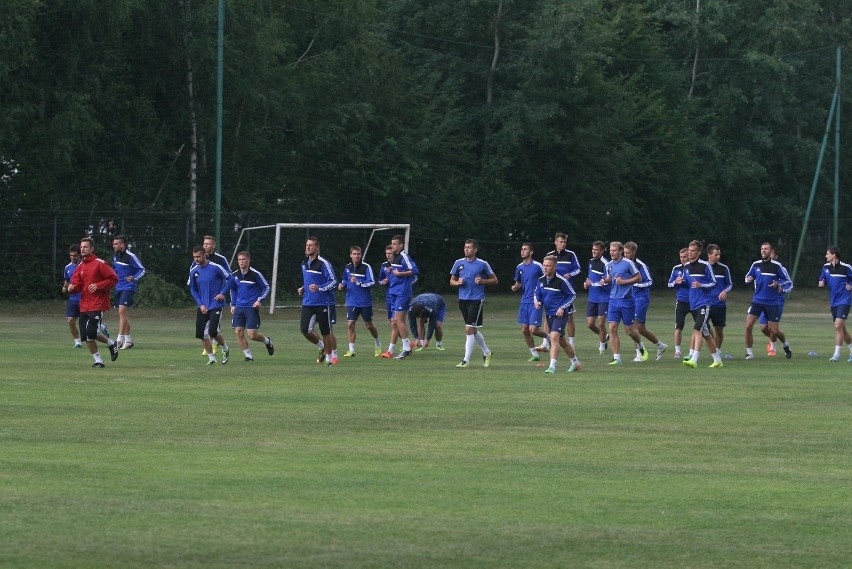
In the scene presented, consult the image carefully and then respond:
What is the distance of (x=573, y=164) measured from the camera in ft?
210

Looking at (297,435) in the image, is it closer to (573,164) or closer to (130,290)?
(130,290)

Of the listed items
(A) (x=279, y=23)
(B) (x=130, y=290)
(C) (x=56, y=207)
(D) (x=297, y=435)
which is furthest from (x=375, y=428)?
(A) (x=279, y=23)

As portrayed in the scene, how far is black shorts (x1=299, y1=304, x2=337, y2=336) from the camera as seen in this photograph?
24578mm

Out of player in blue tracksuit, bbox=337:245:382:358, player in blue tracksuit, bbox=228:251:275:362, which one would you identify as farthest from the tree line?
player in blue tracksuit, bbox=228:251:275:362

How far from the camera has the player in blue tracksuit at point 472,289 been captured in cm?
2475

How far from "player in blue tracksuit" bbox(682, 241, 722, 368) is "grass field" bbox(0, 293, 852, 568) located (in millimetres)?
2203

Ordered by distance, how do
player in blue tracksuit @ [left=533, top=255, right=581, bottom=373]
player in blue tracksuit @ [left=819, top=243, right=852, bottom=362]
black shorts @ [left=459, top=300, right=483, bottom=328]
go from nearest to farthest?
player in blue tracksuit @ [left=533, top=255, right=581, bottom=373] < black shorts @ [left=459, top=300, right=483, bottom=328] < player in blue tracksuit @ [left=819, top=243, right=852, bottom=362]

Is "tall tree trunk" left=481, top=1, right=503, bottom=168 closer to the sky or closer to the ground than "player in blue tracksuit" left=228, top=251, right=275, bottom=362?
closer to the sky

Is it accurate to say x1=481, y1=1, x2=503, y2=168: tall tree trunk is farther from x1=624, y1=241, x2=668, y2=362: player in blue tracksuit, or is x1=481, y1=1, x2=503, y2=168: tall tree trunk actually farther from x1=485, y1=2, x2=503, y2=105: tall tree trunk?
x1=624, y1=241, x2=668, y2=362: player in blue tracksuit

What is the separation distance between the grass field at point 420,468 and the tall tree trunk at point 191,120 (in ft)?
93.0

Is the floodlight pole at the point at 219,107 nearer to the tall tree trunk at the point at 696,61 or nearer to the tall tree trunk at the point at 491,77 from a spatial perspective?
the tall tree trunk at the point at 491,77

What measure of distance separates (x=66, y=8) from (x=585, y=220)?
2532cm

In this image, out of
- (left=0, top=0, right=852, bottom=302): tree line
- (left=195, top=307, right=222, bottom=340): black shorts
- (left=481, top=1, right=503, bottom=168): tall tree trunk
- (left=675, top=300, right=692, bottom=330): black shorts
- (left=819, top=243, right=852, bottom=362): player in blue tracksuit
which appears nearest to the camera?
(left=195, top=307, right=222, bottom=340): black shorts

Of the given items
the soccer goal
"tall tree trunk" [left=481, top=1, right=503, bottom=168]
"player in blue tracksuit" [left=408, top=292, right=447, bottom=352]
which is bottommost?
the soccer goal
